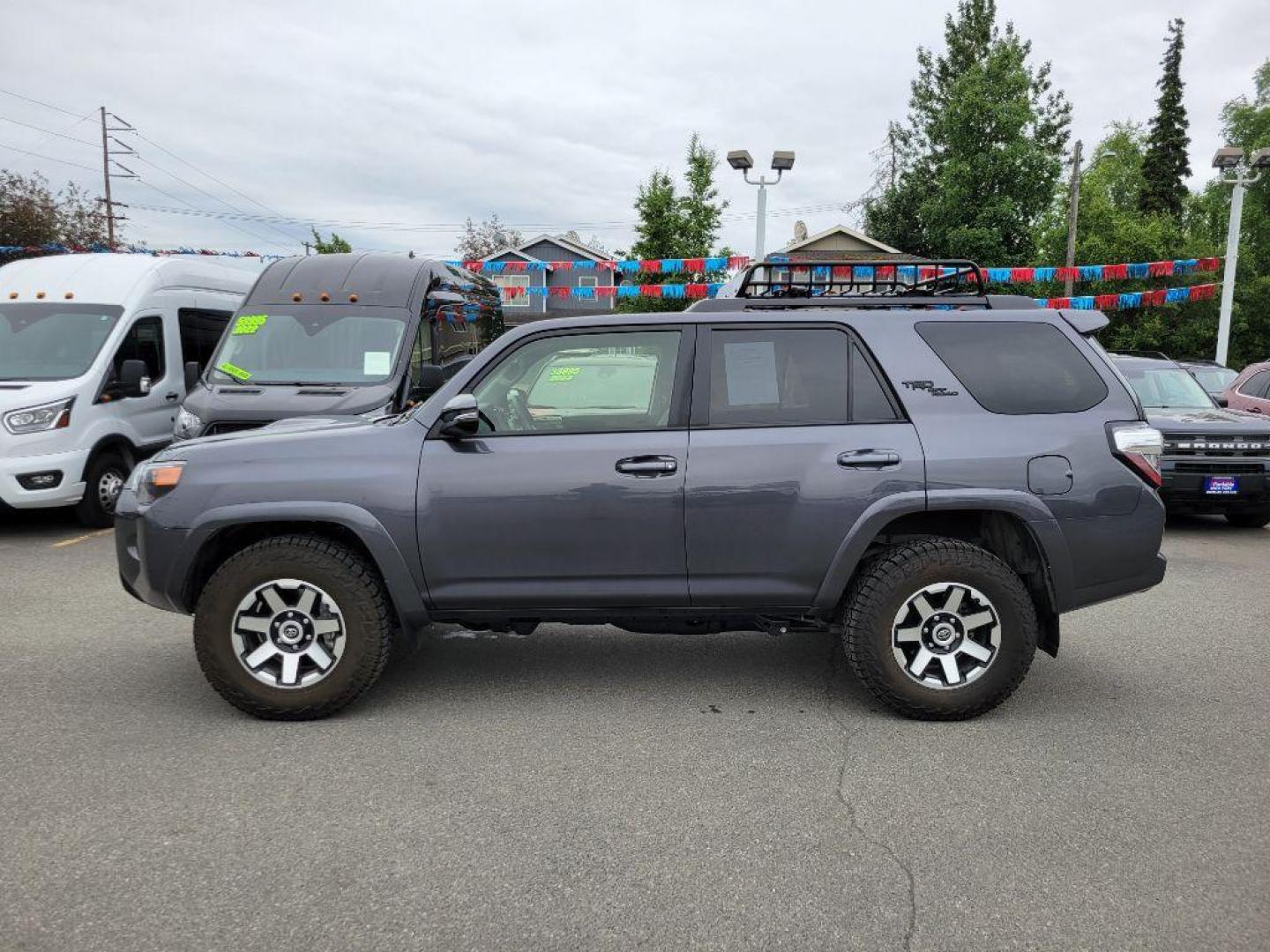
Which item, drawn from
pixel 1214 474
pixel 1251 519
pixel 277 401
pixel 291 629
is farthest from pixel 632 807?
pixel 1251 519

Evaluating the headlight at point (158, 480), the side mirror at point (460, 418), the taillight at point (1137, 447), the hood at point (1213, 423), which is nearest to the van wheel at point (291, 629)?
the headlight at point (158, 480)

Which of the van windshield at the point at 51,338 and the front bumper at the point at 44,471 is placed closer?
the front bumper at the point at 44,471

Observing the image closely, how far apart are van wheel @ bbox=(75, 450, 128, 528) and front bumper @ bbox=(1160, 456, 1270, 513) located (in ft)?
31.9

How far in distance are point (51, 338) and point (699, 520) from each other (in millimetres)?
7873

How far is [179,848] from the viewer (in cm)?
300

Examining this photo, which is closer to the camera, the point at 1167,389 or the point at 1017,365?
the point at 1017,365

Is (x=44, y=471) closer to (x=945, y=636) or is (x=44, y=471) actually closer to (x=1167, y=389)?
(x=945, y=636)

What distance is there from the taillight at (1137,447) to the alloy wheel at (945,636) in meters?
0.89

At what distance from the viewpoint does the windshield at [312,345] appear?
8.33 m

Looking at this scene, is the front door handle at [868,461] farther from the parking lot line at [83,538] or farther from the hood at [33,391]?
the hood at [33,391]

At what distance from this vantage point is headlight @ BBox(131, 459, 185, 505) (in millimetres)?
4098

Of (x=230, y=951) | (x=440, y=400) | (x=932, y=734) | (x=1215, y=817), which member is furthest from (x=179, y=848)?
(x=1215, y=817)

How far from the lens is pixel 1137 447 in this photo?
4.06 metres

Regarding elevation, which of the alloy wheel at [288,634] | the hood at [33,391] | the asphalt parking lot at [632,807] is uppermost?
the hood at [33,391]
